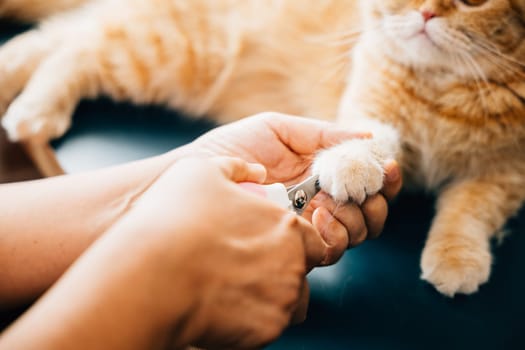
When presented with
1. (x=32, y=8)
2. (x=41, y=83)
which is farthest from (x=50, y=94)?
(x=32, y=8)

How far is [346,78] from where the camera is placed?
129 cm

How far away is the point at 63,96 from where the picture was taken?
1.20 m

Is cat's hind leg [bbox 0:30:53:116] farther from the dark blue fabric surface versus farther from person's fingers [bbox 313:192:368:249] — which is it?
person's fingers [bbox 313:192:368:249]

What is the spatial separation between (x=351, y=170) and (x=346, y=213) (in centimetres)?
8

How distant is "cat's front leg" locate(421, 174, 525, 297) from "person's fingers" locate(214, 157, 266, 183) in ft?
1.45

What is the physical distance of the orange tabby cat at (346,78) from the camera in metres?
0.91

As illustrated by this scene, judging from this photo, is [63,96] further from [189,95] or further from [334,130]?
[334,130]

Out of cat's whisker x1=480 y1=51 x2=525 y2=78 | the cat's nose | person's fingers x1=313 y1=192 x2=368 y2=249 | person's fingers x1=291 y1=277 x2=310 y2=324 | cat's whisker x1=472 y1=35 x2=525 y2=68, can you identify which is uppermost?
the cat's nose

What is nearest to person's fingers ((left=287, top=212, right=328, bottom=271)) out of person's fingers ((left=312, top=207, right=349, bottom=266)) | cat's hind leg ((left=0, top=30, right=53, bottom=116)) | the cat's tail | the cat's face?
person's fingers ((left=312, top=207, right=349, bottom=266))

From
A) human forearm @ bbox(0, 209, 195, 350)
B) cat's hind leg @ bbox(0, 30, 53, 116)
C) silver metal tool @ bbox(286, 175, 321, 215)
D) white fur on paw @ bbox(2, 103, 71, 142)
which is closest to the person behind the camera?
human forearm @ bbox(0, 209, 195, 350)

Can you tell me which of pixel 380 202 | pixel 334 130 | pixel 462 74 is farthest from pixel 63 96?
pixel 462 74

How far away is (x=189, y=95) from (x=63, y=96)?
0.35 metres

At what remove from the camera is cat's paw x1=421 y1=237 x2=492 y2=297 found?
876mm

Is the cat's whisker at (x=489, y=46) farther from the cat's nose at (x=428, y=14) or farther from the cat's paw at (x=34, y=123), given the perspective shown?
the cat's paw at (x=34, y=123)
